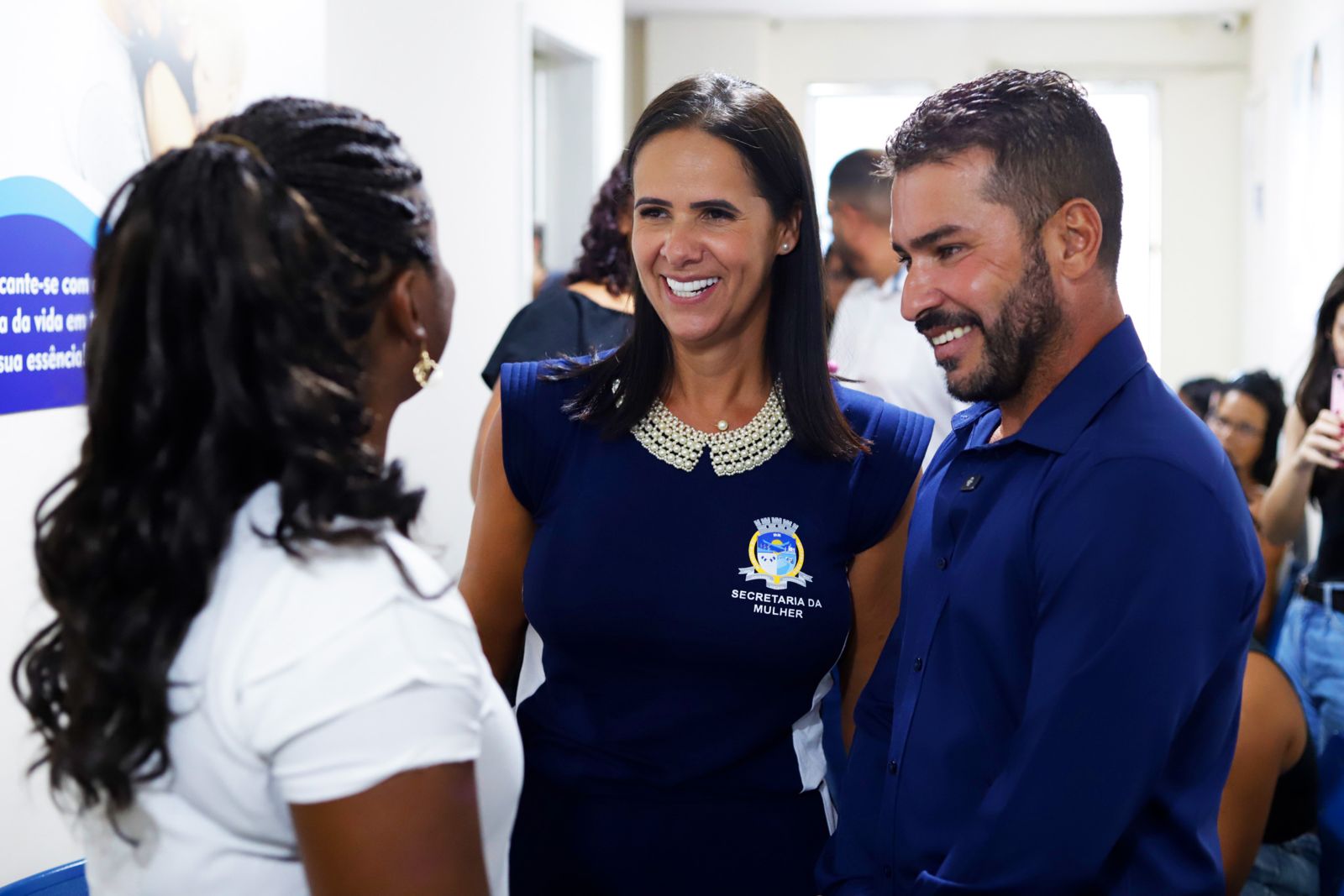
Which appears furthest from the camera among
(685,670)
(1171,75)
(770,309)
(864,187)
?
(1171,75)

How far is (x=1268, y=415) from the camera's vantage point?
3.98 m

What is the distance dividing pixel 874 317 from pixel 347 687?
2805 mm

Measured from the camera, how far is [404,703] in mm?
832

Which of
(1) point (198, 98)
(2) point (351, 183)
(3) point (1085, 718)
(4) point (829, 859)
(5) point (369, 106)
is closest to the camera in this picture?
(2) point (351, 183)

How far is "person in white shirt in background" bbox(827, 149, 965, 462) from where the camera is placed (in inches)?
129

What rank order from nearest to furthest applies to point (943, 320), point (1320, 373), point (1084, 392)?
1. point (1084, 392)
2. point (943, 320)
3. point (1320, 373)

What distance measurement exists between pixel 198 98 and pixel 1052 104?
203 cm

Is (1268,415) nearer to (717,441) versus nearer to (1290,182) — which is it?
(1290,182)

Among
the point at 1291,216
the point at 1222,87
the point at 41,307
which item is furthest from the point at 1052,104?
the point at 1222,87

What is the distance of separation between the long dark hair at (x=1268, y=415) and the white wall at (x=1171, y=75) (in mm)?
4641

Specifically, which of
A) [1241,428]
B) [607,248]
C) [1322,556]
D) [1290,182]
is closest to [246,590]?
[607,248]

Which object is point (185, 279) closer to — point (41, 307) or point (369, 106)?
point (41, 307)

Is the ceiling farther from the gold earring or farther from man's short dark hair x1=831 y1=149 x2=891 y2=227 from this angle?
the gold earring

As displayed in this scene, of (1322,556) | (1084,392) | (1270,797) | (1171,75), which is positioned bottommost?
(1270,797)
